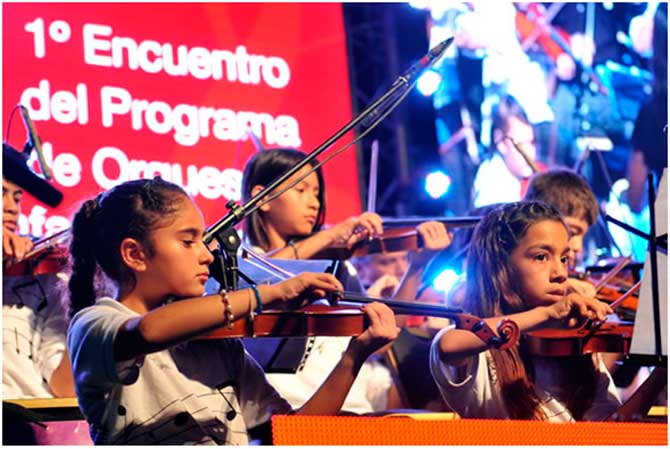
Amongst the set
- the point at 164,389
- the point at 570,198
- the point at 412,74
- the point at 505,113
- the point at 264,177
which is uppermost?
the point at 505,113

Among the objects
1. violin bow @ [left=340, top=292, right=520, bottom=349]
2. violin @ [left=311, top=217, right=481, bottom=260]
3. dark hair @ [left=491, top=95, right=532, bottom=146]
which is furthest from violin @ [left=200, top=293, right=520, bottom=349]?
dark hair @ [left=491, top=95, right=532, bottom=146]

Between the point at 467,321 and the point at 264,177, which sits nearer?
the point at 467,321

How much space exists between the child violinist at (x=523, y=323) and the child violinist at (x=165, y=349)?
28 centimetres

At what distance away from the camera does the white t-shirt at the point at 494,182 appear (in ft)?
17.5

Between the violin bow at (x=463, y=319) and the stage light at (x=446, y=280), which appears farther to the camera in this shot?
the stage light at (x=446, y=280)

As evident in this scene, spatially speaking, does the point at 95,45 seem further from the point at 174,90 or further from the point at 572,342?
Answer: the point at 572,342

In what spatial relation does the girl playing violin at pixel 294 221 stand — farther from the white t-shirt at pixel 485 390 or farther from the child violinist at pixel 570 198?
the white t-shirt at pixel 485 390

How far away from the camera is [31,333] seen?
3.04 m

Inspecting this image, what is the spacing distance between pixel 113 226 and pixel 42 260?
3.25ft

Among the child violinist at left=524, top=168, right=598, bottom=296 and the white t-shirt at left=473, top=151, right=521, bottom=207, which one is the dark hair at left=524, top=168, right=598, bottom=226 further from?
the white t-shirt at left=473, top=151, right=521, bottom=207

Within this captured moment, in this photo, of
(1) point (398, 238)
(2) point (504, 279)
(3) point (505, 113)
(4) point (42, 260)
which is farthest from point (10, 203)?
(3) point (505, 113)

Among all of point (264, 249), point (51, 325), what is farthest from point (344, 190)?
point (51, 325)

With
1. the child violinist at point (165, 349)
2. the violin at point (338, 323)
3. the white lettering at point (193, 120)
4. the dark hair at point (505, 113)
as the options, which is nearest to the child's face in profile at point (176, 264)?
the child violinist at point (165, 349)

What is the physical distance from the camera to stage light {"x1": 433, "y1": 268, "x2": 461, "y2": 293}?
136 inches
